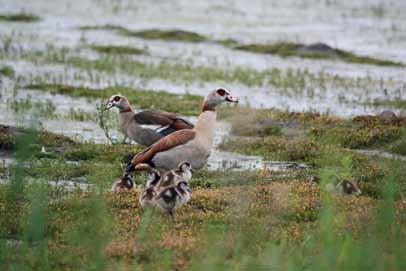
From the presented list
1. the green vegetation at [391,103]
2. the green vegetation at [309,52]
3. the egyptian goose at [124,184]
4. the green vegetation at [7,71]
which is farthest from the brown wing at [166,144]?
the green vegetation at [309,52]

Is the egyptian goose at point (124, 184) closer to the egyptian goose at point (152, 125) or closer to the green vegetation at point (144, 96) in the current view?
the egyptian goose at point (152, 125)

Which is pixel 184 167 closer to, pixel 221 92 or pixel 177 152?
pixel 177 152

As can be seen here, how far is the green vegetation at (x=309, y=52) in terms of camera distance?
104 feet

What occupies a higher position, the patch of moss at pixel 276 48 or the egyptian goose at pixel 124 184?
the egyptian goose at pixel 124 184

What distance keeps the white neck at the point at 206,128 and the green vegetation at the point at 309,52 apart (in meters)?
16.6

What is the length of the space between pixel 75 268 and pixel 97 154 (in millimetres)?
7121

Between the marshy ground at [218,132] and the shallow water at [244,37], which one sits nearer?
the marshy ground at [218,132]

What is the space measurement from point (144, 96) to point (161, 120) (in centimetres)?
766

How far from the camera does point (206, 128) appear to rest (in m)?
14.7

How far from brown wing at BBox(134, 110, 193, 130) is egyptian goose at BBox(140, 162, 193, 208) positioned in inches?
98.4

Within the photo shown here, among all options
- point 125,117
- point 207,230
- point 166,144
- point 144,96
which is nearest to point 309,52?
point 144,96

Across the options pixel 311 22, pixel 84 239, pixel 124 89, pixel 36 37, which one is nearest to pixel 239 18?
pixel 311 22

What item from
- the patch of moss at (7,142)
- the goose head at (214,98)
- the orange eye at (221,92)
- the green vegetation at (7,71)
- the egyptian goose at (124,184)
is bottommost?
the green vegetation at (7,71)

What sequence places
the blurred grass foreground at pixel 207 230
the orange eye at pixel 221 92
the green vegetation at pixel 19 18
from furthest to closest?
the green vegetation at pixel 19 18 → the orange eye at pixel 221 92 → the blurred grass foreground at pixel 207 230
